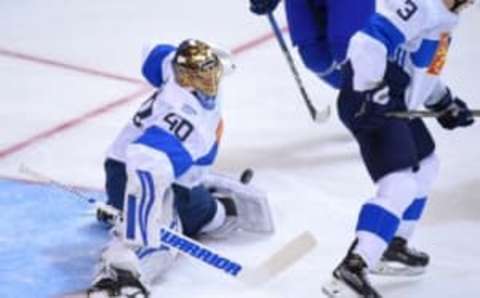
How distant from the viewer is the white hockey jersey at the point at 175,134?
6.86 feet

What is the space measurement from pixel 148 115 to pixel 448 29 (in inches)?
23.1

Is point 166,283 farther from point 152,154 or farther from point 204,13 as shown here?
point 204,13

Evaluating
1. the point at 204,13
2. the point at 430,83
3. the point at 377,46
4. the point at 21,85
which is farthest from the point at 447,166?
the point at 204,13

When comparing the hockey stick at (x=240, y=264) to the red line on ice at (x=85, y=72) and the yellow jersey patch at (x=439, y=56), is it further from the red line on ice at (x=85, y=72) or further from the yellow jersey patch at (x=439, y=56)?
the red line on ice at (x=85, y=72)

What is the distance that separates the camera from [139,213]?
6.77 feet

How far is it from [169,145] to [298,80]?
0.88 meters

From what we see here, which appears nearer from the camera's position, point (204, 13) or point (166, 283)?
point (166, 283)

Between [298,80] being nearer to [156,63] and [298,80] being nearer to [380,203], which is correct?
[156,63]

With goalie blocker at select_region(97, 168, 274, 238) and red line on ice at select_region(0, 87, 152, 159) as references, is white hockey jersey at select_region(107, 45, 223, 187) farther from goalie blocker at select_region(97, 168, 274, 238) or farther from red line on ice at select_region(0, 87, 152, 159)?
red line on ice at select_region(0, 87, 152, 159)

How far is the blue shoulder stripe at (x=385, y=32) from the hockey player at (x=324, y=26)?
0.55 m

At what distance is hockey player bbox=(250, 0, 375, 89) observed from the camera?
2650mm

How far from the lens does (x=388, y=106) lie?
2.12 meters

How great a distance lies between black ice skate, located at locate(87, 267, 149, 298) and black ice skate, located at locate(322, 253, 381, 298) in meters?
0.35

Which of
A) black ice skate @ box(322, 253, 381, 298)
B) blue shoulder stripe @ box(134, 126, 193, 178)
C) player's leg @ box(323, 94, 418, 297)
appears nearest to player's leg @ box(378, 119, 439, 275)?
player's leg @ box(323, 94, 418, 297)
